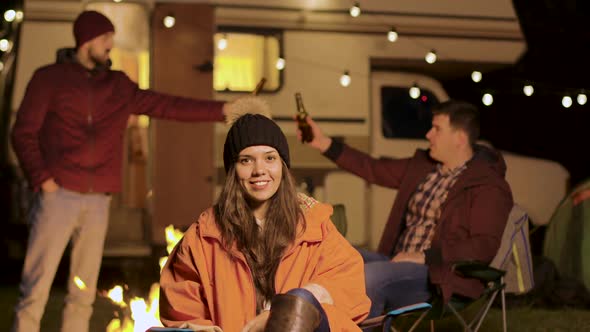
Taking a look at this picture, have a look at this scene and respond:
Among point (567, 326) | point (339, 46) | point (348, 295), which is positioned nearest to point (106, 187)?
point (348, 295)

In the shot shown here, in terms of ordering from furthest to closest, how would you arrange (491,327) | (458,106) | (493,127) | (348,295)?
1. (493,127)
2. (491,327)
3. (458,106)
4. (348,295)

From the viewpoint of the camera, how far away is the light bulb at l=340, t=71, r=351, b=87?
726 cm

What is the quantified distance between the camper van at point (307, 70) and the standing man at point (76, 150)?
2.18m

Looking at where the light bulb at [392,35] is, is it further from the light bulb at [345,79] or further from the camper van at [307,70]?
the light bulb at [345,79]

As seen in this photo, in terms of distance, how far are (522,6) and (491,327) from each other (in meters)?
3.28

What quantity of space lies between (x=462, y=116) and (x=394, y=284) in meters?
1.06

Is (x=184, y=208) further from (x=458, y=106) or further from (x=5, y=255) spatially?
(x=458, y=106)

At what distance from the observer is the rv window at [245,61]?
722 centimetres

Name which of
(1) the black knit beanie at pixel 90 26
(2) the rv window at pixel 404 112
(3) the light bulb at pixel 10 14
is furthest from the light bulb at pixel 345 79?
(1) the black knit beanie at pixel 90 26

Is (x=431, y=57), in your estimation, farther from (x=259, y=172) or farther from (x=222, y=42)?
(x=259, y=172)

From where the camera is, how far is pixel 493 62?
7.62 meters

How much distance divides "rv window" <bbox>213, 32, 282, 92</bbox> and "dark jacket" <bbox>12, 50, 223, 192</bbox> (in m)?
2.40

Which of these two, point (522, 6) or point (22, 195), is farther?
point (522, 6)

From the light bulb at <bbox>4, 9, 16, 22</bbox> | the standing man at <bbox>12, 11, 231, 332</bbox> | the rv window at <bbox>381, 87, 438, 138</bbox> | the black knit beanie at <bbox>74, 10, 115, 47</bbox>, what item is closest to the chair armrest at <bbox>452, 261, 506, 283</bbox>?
the standing man at <bbox>12, 11, 231, 332</bbox>
